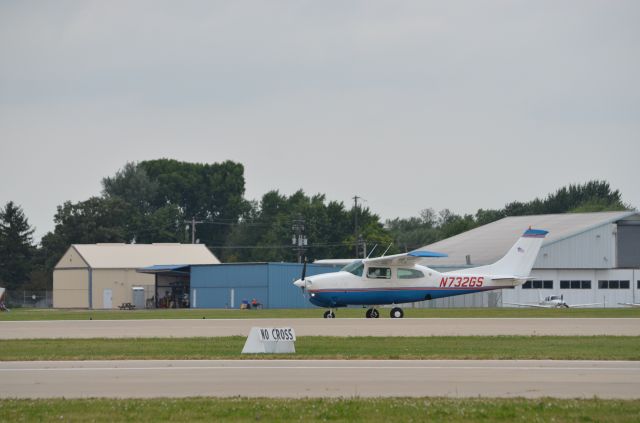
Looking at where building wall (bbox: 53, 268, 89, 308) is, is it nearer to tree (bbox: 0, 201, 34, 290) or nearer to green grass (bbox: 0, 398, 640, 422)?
tree (bbox: 0, 201, 34, 290)

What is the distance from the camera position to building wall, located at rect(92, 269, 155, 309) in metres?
81.4

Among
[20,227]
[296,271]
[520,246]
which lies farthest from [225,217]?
[520,246]

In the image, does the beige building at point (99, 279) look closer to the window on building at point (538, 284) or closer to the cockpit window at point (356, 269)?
the window on building at point (538, 284)

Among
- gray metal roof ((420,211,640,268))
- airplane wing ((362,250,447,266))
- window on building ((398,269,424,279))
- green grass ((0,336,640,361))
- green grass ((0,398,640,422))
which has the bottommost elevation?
green grass ((0,336,640,361))

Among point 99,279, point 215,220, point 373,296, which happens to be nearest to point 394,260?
point 373,296

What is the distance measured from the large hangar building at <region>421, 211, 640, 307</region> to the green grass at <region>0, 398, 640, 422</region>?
51.4 m

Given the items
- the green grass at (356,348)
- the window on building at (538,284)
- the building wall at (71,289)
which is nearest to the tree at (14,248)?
the building wall at (71,289)

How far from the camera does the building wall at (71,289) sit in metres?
81.6

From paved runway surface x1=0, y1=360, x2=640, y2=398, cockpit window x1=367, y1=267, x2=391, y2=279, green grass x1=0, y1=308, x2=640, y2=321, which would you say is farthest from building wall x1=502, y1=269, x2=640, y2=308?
paved runway surface x1=0, y1=360, x2=640, y2=398

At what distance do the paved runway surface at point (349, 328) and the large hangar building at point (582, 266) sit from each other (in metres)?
27.1

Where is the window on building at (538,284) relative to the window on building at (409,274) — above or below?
below

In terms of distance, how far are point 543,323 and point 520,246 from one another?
9.34 m

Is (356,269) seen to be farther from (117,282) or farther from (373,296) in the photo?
(117,282)

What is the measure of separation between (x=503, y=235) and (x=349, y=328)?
46668mm
